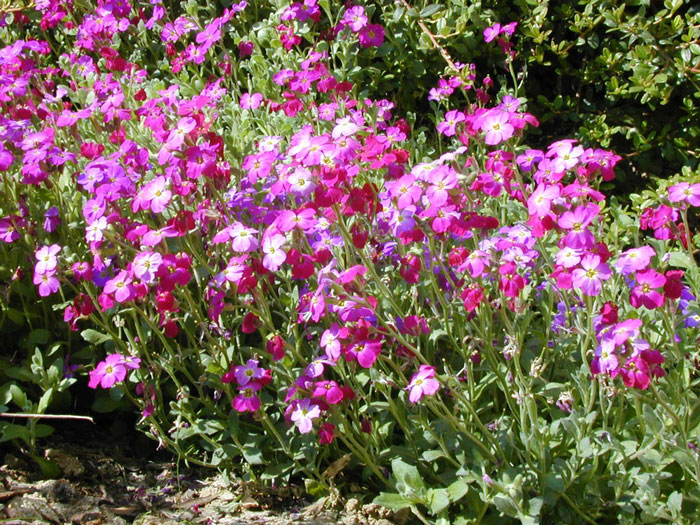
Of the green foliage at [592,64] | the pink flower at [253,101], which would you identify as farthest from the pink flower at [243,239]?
the green foliage at [592,64]

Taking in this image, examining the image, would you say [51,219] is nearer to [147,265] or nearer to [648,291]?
[147,265]

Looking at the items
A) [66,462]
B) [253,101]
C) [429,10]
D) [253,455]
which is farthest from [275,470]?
[429,10]

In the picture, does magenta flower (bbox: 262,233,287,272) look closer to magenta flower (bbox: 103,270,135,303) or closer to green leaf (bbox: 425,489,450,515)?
magenta flower (bbox: 103,270,135,303)

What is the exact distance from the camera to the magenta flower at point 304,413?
6.44 ft

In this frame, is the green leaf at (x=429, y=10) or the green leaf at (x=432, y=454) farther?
→ the green leaf at (x=429, y=10)

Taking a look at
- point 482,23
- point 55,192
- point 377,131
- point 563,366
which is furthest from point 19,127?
point 482,23

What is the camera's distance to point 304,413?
1.99 meters

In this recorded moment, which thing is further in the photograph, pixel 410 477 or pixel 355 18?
pixel 355 18

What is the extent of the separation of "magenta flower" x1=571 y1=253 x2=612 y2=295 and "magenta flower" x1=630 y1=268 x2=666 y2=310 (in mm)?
69

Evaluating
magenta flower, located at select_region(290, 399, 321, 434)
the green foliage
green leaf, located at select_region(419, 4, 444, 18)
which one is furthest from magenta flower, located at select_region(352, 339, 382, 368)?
green leaf, located at select_region(419, 4, 444, 18)

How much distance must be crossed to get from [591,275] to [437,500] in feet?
2.42

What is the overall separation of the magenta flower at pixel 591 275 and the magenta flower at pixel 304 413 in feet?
2.43

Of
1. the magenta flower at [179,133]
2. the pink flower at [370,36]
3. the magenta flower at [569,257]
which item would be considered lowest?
the magenta flower at [569,257]

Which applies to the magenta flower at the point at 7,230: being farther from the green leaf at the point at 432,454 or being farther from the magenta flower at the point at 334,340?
the green leaf at the point at 432,454
